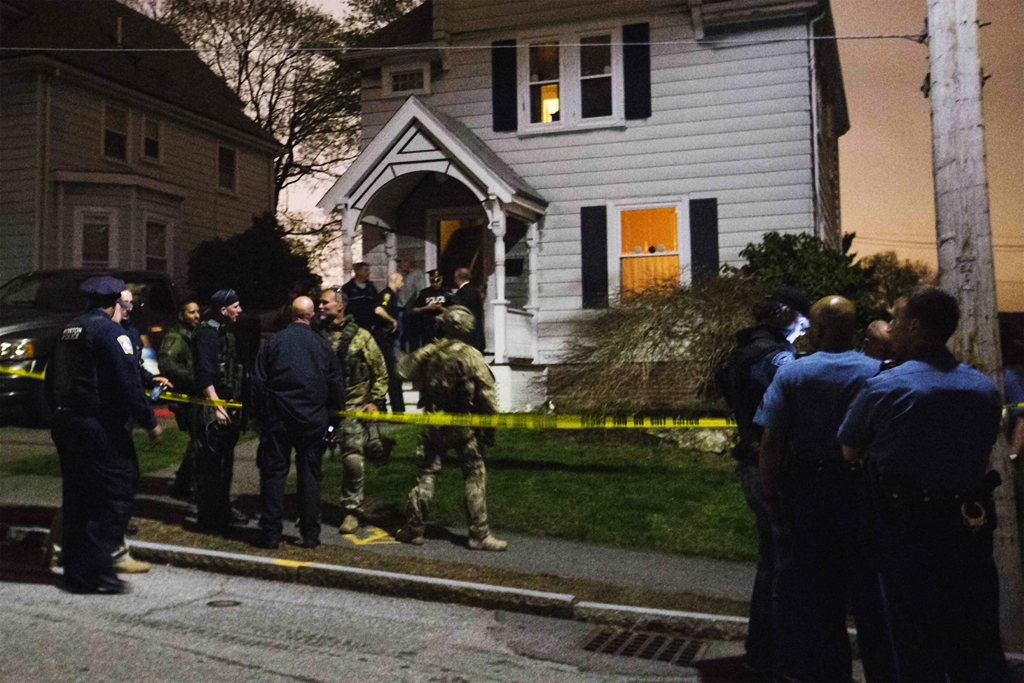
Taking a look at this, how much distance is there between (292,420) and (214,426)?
0.75m

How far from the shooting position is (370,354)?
27.6 feet

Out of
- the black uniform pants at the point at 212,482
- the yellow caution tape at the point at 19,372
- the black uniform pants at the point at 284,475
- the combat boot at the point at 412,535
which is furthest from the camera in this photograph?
the yellow caution tape at the point at 19,372

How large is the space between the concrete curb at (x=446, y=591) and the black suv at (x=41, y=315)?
436cm

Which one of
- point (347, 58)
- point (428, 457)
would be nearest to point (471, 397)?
point (428, 457)

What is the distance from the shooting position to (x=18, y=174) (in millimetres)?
22531

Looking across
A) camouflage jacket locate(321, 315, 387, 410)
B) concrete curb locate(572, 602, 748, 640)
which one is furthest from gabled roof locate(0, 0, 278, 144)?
concrete curb locate(572, 602, 748, 640)

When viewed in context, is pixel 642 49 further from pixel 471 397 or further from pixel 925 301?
pixel 925 301

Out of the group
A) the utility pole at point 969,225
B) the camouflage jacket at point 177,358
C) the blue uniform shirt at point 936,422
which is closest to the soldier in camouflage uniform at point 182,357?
the camouflage jacket at point 177,358

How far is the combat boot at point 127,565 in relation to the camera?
263 inches

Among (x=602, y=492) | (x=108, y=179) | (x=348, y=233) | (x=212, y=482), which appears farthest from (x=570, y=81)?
(x=108, y=179)

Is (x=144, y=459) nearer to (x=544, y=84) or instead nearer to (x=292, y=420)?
(x=292, y=420)

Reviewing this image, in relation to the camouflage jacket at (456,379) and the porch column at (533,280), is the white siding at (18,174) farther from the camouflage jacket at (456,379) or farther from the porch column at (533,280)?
the camouflage jacket at (456,379)

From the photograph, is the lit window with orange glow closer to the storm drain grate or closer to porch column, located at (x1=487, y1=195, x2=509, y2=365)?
porch column, located at (x1=487, y1=195, x2=509, y2=365)

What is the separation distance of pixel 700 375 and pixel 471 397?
4777 mm
